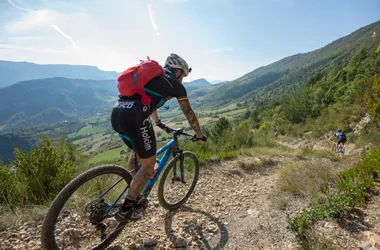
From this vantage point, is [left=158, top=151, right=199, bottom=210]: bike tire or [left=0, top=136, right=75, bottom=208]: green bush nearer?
[left=0, top=136, right=75, bottom=208]: green bush

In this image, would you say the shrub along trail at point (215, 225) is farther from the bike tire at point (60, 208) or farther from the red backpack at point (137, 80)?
the red backpack at point (137, 80)

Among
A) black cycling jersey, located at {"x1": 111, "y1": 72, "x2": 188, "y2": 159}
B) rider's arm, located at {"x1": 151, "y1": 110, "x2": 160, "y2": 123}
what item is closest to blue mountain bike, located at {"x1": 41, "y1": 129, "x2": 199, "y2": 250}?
rider's arm, located at {"x1": 151, "y1": 110, "x2": 160, "y2": 123}

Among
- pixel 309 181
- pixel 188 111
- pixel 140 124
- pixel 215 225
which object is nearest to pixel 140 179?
pixel 140 124

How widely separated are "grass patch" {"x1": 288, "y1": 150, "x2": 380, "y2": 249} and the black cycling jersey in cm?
221

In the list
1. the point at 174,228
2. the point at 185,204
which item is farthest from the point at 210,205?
the point at 174,228

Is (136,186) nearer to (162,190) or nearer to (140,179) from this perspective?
(140,179)

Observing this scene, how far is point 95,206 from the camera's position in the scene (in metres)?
2.91

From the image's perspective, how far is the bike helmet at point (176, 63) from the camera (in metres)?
3.47

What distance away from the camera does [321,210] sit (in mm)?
3061

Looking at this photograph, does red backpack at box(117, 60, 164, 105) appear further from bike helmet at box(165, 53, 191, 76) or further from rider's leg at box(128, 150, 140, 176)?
rider's leg at box(128, 150, 140, 176)

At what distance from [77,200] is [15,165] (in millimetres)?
1809

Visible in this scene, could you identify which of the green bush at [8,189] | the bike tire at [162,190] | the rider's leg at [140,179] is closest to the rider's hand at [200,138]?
the bike tire at [162,190]

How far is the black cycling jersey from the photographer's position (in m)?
2.85

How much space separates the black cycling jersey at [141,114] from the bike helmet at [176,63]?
421 mm
